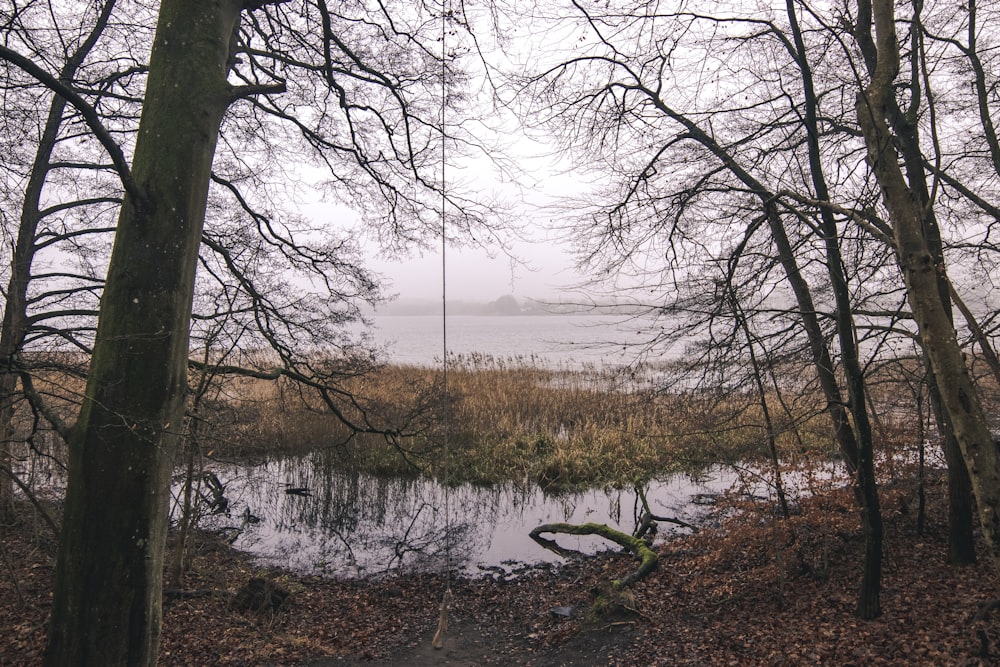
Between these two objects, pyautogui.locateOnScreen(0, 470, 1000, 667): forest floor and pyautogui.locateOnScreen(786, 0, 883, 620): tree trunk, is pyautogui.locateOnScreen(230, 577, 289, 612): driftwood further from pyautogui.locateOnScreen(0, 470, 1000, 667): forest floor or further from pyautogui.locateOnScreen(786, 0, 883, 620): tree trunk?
pyautogui.locateOnScreen(786, 0, 883, 620): tree trunk

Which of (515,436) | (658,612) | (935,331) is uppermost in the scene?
(935,331)

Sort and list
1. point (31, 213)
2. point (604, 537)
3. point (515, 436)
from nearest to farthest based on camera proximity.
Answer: point (31, 213), point (604, 537), point (515, 436)

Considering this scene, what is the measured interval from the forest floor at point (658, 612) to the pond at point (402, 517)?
853 millimetres

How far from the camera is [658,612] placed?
635cm

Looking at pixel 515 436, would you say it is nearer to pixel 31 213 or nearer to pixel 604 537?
pixel 604 537

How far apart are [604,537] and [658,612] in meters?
3.19

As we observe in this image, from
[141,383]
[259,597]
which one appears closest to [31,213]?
[259,597]

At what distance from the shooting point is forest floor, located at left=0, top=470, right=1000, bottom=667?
4.91 m

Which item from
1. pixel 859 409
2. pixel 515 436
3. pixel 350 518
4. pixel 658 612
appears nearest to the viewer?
pixel 859 409

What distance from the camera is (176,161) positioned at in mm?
3158

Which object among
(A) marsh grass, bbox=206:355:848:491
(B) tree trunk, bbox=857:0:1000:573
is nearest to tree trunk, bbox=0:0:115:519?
(A) marsh grass, bbox=206:355:848:491

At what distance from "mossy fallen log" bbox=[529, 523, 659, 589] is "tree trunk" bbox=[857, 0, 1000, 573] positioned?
4.90 metres

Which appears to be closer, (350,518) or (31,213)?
(31,213)

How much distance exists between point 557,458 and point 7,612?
8.85 m
